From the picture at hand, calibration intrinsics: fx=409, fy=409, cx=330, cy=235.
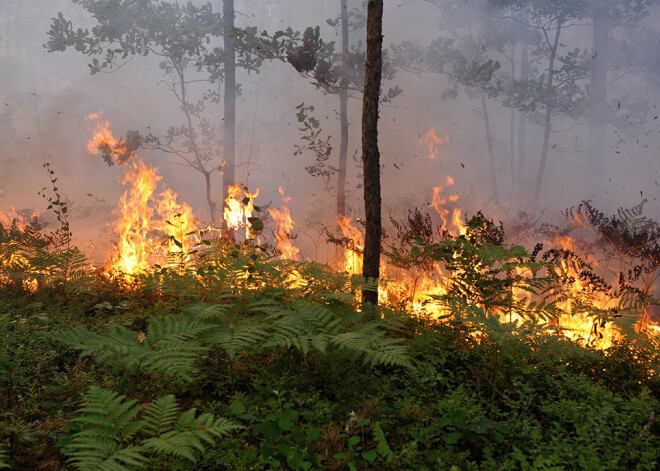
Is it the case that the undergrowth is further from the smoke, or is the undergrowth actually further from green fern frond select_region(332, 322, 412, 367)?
the smoke

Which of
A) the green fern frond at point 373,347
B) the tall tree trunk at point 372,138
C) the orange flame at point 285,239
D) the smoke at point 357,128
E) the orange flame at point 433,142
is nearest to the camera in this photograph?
the green fern frond at point 373,347

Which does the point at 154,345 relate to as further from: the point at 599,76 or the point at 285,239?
the point at 599,76

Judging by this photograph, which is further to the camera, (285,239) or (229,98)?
(285,239)

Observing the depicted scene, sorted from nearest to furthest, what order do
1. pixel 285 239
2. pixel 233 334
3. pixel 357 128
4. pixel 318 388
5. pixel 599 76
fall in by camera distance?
pixel 233 334 < pixel 318 388 < pixel 285 239 < pixel 599 76 < pixel 357 128

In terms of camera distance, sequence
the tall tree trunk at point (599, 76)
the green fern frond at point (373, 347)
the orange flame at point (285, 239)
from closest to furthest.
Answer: the green fern frond at point (373, 347) < the orange flame at point (285, 239) < the tall tree trunk at point (599, 76)

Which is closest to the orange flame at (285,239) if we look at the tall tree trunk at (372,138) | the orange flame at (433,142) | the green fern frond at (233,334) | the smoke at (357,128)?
the tall tree trunk at (372,138)

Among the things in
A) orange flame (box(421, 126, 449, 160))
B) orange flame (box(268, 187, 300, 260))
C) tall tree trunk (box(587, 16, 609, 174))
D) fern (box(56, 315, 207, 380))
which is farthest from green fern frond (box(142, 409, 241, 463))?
orange flame (box(421, 126, 449, 160))


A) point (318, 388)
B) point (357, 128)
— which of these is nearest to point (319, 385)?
point (318, 388)

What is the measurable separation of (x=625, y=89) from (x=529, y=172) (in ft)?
29.1

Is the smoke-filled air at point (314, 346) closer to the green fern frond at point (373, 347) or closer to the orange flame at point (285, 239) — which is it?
the green fern frond at point (373, 347)

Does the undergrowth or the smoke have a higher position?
the smoke

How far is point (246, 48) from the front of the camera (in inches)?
492

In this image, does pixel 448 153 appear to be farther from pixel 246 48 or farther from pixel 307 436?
pixel 307 436

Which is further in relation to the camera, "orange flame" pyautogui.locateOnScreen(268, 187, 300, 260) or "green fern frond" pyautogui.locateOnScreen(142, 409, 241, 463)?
"orange flame" pyautogui.locateOnScreen(268, 187, 300, 260)
